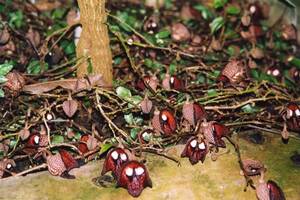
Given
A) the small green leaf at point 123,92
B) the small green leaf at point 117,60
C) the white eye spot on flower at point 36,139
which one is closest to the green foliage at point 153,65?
the small green leaf at point 117,60

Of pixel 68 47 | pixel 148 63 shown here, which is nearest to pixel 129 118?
pixel 148 63

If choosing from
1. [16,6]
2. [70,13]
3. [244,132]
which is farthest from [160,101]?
[16,6]

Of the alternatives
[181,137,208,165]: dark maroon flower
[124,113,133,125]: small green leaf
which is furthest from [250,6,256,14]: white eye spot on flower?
[181,137,208,165]: dark maroon flower

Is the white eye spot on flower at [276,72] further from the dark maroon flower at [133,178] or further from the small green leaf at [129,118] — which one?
the dark maroon flower at [133,178]

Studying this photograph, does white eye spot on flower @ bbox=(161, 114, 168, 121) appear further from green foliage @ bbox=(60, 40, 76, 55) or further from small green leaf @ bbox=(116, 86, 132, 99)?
green foliage @ bbox=(60, 40, 76, 55)

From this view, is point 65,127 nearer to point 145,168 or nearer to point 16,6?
point 145,168

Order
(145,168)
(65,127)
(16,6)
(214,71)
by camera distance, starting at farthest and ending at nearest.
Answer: (16,6) < (214,71) < (65,127) < (145,168)
